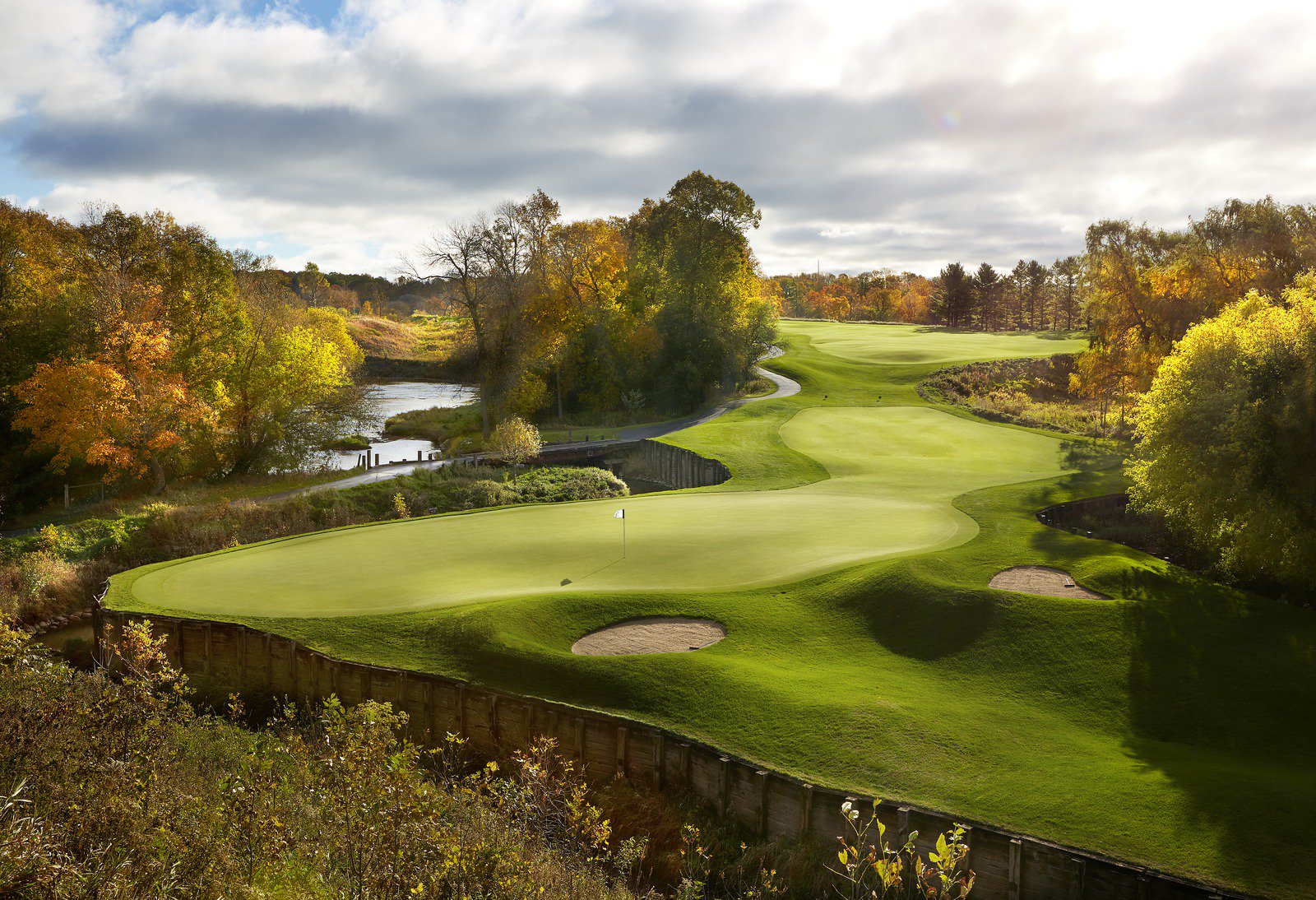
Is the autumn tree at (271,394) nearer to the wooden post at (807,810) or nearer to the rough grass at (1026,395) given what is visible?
the wooden post at (807,810)

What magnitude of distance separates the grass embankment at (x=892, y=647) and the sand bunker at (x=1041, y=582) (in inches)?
10.2

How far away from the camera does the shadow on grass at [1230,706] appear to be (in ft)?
30.8

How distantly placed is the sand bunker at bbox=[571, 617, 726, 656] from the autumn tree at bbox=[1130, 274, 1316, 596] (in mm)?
10349

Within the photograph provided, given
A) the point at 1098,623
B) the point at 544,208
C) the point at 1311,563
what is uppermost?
the point at 544,208

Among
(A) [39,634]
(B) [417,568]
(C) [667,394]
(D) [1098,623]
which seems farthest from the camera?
(C) [667,394]

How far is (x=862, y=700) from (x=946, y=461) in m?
22.2

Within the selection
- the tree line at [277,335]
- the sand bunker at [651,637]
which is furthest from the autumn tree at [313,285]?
the sand bunker at [651,637]

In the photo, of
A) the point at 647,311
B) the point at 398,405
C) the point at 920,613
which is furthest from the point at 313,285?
the point at 920,613

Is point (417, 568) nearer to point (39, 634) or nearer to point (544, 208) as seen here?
point (39, 634)

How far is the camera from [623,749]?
38.2 feet

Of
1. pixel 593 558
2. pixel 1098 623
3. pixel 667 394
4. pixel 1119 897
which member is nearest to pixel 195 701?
pixel 593 558

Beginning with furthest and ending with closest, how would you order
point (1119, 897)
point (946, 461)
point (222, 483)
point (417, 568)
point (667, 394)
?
point (667, 394)
point (222, 483)
point (946, 461)
point (417, 568)
point (1119, 897)

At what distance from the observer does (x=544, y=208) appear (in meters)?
53.5

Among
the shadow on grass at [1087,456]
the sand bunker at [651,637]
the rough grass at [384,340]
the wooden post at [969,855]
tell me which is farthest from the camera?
the rough grass at [384,340]
